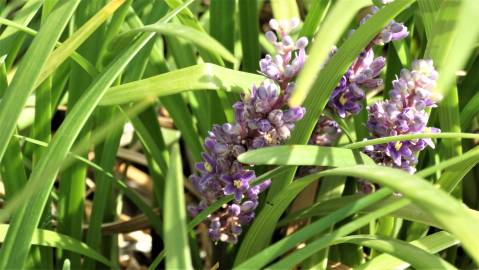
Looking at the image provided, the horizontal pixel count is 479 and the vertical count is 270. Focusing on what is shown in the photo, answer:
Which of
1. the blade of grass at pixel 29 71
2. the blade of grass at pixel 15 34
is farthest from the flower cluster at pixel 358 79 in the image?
the blade of grass at pixel 15 34

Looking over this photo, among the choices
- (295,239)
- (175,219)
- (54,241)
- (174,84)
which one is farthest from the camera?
(54,241)

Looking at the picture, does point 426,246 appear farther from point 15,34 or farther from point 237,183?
point 15,34

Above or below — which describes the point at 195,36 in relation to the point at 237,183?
above

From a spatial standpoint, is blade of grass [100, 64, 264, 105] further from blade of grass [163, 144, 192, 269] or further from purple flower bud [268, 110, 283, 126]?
blade of grass [163, 144, 192, 269]

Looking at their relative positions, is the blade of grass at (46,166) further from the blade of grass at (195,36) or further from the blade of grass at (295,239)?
the blade of grass at (295,239)

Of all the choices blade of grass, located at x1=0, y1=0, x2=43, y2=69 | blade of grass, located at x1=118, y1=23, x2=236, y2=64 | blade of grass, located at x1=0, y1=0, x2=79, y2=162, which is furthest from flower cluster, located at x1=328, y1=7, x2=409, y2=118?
blade of grass, located at x1=0, y1=0, x2=43, y2=69

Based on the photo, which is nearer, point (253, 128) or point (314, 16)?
point (253, 128)

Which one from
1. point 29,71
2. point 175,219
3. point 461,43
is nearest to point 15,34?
point 29,71
